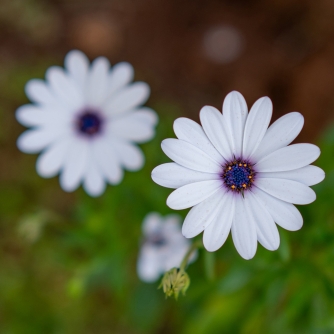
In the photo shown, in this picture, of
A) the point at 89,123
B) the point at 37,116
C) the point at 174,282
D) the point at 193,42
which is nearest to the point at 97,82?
the point at 89,123

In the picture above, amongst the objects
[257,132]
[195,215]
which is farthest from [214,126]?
[195,215]

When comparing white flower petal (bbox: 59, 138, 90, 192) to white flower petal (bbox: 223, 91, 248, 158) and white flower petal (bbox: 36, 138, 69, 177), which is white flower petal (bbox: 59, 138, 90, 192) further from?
white flower petal (bbox: 223, 91, 248, 158)

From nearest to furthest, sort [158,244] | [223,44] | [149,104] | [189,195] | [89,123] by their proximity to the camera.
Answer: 1. [189,195]
2. [89,123]
3. [158,244]
4. [149,104]
5. [223,44]

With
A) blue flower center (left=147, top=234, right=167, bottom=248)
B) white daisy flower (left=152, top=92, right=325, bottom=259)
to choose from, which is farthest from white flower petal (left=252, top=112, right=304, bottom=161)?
blue flower center (left=147, top=234, right=167, bottom=248)

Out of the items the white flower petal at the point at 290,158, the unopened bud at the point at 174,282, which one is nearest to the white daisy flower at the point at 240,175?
the white flower petal at the point at 290,158

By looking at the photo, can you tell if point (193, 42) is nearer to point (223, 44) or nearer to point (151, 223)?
point (223, 44)
